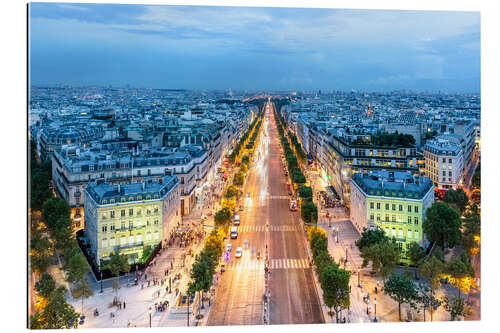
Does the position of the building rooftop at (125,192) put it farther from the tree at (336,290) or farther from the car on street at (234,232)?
the tree at (336,290)

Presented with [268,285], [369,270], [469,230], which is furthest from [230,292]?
[469,230]

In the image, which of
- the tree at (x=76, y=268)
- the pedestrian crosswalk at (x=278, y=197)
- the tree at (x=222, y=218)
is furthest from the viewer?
the pedestrian crosswalk at (x=278, y=197)

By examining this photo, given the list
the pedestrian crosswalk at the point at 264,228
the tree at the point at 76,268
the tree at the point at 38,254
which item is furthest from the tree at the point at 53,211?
the pedestrian crosswalk at the point at 264,228

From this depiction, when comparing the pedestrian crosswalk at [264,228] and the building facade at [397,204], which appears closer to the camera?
the building facade at [397,204]

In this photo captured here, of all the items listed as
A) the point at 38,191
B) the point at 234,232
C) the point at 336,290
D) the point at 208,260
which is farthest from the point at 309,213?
the point at 38,191

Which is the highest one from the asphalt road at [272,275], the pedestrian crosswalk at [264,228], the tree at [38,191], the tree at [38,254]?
the tree at [38,191]
